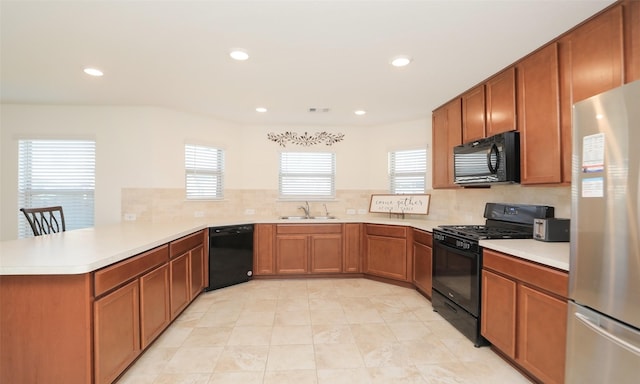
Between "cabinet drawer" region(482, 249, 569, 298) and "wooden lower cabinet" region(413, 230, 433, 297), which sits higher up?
"cabinet drawer" region(482, 249, 569, 298)

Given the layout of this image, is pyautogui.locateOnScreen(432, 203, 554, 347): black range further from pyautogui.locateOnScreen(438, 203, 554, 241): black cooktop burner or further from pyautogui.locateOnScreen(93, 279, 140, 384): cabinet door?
pyautogui.locateOnScreen(93, 279, 140, 384): cabinet door

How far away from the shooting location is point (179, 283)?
2793mm

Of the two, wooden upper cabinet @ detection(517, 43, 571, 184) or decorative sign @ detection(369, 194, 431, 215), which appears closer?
wooden upper cabinet @ detection(517, 43, 571, 184)

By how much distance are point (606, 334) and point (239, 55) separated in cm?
283

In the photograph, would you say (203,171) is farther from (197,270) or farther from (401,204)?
(401,204)

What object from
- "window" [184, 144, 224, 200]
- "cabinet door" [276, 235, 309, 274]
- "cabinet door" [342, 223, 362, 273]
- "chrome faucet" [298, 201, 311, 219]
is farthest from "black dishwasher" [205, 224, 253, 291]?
"cabinet door" [342, 223, 362, 273]

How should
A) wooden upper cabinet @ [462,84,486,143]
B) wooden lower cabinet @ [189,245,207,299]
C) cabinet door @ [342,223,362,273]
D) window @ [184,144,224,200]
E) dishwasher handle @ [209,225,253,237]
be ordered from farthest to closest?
1. cabinet door @ [342,223,362,273]
2. window @ [184,144,224,200]
3. dishwasher handle @ [209,225,253,237]
4. wooden lower cabinet @ [189,245,207,299]
5. wooden upper cabinet @ [462,84,486,143]

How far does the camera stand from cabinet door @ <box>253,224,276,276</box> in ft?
13.4

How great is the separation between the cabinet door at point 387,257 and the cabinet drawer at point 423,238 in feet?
0.68

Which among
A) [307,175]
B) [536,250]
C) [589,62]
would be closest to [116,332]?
[536,250]

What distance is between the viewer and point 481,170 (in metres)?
2.77

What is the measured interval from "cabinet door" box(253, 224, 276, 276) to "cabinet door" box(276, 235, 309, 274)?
0.10 m

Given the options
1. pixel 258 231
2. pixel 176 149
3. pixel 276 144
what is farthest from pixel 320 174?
pixel 176 149

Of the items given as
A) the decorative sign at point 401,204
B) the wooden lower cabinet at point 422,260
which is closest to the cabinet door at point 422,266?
the wooden lower cabinet at point 422,260
